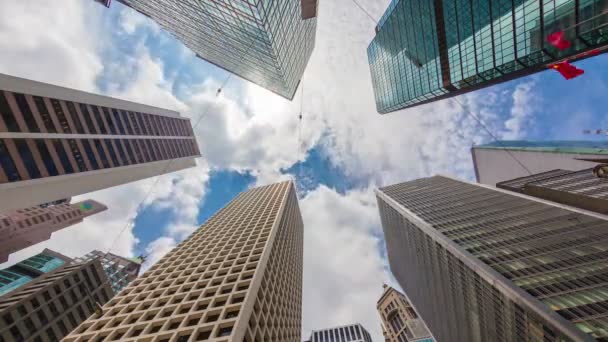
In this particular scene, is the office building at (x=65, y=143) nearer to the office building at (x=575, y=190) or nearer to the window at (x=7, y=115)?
the window at (x=7, y=115)

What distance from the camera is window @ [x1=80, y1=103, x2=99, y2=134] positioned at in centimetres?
4912

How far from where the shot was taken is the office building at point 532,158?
90.7 metres

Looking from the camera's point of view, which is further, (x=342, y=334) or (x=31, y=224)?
(x=342, y=334)

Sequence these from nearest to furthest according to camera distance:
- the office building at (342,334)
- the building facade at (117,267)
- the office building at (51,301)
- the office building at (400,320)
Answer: the office building at (51,301), the building facade at (117,267), the office building at (400,320), the office building at (342,334)

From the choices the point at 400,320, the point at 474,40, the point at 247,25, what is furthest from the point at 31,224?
the point at 400,320

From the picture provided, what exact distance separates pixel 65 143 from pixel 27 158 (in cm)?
792

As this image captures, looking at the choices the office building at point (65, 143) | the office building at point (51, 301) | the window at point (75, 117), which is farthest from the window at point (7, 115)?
the office building at point (51, 301)

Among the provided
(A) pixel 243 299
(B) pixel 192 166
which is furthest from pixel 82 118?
(B) pixel 192 166

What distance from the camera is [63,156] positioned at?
4188 cm

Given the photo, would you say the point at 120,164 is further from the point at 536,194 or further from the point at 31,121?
the point at 536,194

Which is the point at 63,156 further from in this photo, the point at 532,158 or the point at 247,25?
the point at 532,158

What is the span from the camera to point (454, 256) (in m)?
58.1

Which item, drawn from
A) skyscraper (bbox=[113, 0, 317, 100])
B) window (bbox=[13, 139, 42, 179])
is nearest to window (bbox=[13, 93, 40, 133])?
window (bbox=[13, 139, 42, 179])

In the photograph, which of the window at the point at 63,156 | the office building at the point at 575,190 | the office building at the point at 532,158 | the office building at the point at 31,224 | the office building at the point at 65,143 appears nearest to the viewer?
the office building at the point at 65,143
